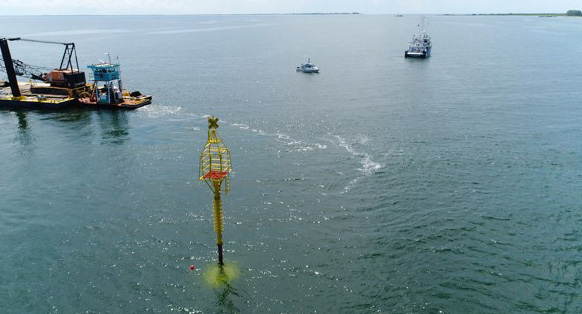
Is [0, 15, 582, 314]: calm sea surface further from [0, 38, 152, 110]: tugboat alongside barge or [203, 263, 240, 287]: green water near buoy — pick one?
[0, 38, 152, 110]: tugboat alongside barge

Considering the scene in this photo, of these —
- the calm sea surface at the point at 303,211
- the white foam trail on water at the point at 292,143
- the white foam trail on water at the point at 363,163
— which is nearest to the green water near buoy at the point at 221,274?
the calm sea surface at the point at 303,211

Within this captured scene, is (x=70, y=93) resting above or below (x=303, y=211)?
above

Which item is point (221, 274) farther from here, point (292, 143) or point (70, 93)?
point (70, 93)

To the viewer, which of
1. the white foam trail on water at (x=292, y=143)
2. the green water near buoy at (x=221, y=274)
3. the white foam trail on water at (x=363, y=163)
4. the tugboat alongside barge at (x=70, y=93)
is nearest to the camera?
the green water near buoy at (x=221, y=274)

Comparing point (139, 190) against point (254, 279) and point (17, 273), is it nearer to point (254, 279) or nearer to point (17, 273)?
point (17, 273)

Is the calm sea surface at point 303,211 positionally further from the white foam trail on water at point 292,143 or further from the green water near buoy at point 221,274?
the white foam trail on water at point 292,143

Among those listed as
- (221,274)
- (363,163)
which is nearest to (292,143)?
(363,163)

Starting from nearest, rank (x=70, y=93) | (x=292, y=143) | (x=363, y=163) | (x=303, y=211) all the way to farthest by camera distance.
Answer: (x=303, y=211)
(x=363, y=163)
(x=292, y=143)
(x=70, y=93)

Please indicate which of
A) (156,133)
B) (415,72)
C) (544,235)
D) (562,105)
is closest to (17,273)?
(156,133)
